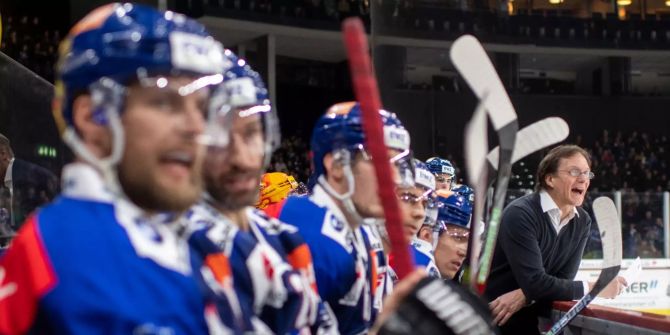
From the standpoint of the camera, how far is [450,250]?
2.71 m

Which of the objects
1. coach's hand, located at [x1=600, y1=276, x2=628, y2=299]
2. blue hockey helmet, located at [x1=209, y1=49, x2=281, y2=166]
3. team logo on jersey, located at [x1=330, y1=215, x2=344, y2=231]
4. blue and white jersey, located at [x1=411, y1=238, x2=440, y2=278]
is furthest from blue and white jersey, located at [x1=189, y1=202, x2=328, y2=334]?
coach's hand, located at [x1=600, y1=276, x2=628, y2=299]

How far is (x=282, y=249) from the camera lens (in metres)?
1.42

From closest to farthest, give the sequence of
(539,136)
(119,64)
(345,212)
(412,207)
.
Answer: (119,64) < (539,136) < (345,212) < (412,207)

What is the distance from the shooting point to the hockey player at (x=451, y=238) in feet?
8.88

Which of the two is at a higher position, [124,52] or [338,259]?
[124,52]

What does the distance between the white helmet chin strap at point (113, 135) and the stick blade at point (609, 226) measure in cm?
193

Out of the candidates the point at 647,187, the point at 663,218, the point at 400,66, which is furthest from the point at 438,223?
the point at 647,187

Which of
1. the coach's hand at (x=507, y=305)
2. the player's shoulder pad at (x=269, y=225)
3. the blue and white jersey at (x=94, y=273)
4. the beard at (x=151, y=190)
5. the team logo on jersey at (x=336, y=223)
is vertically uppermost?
the beard at (x=151, y=190)

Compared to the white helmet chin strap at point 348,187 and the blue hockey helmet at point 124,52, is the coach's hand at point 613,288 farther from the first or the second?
the blue hockey helmet at point 124,52

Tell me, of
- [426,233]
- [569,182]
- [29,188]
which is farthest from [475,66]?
[29,188]

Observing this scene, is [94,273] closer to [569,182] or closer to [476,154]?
[476,154]

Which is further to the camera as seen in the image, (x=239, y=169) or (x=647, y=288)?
(x=647, y=288)

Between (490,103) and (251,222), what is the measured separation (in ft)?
1.42

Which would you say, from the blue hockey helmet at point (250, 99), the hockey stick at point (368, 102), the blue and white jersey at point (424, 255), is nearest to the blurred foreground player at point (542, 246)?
the blue and white jersey at point (424, 255)
